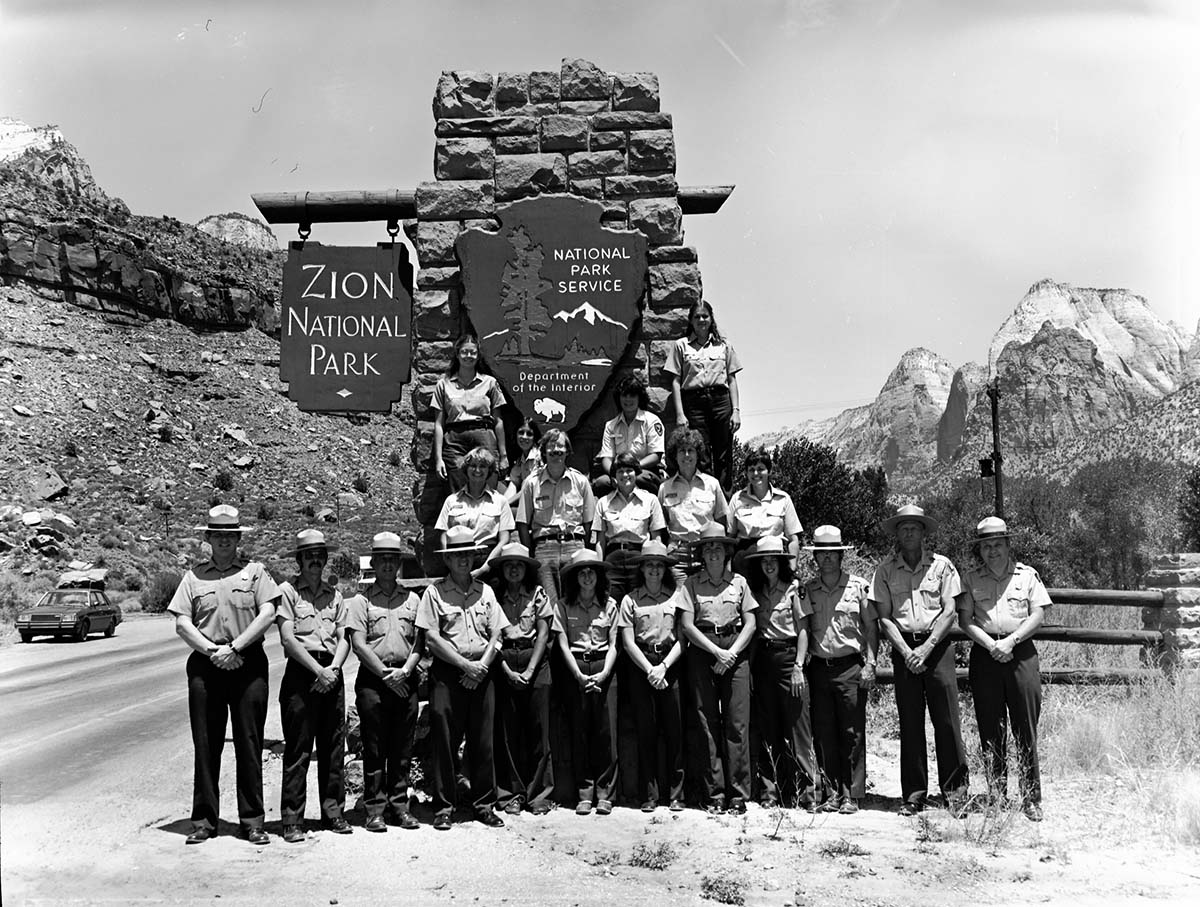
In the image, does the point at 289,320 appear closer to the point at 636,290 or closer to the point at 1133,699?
the point at 636,290

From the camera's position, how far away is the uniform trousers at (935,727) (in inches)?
246

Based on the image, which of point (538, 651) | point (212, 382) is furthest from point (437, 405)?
point (212, 382)

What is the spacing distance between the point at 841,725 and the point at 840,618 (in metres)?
0.65

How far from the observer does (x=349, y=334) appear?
830 centimetres

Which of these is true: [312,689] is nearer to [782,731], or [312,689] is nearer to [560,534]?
[560,534]

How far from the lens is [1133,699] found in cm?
856

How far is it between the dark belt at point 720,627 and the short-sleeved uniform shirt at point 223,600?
2.58 m

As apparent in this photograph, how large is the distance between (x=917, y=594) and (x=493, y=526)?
8.84ft

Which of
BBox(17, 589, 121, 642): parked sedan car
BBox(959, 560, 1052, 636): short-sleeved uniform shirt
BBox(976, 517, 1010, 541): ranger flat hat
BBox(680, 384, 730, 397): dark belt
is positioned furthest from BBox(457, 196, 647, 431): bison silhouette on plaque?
BBox(17, 589, 121, 642): parked sedan car

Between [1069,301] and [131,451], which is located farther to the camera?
[1069,301]

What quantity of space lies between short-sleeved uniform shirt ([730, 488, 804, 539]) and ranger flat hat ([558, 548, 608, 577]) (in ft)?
3.22

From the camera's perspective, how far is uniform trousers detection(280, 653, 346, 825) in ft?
19.0

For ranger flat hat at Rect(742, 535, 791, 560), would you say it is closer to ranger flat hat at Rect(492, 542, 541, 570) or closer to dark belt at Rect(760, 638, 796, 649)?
dark belt at Rect(760, 638, 796, 649)

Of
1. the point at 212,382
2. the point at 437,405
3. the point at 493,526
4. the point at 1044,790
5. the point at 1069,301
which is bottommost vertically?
the point at 1044,790
